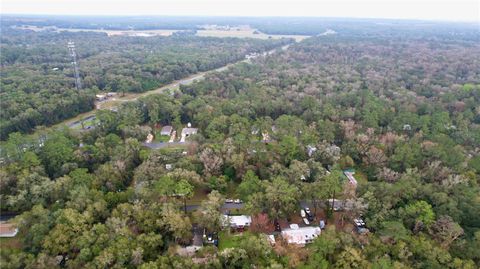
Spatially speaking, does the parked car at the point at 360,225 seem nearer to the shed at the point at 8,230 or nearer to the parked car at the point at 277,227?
the parked car at the point at 277,227

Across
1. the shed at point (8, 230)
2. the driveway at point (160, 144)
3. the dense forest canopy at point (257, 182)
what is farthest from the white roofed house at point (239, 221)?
the driveway at point (160, 144)

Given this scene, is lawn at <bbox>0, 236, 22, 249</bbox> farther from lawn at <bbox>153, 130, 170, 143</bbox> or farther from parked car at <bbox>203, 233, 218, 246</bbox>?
lawn at <bbox>153, 130, 170, 143</bbox>

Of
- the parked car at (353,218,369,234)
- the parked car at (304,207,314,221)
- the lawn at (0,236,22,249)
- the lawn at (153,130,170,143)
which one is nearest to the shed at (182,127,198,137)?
the lawn at (153,130,170,143)

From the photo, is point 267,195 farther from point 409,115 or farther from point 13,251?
point 409,115

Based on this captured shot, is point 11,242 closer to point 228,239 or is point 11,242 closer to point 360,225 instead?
point 228,239

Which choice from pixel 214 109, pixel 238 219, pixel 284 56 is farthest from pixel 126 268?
pixel 284 56

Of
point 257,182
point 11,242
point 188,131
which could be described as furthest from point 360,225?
point 11,242

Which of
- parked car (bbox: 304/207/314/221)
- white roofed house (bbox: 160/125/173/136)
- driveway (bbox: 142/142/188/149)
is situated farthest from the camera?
white roofed house (bbox: 160/125/173/136)
